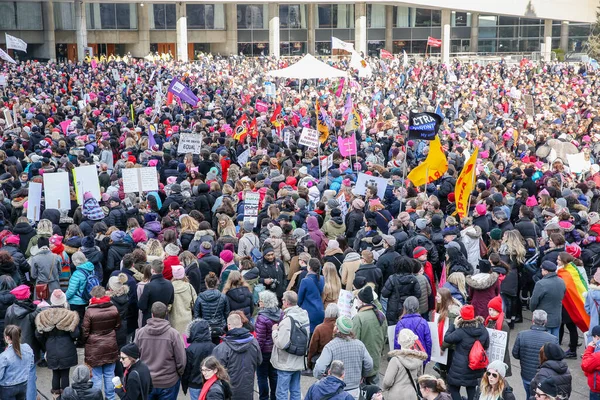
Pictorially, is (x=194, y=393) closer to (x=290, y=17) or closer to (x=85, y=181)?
(x=85, y=181)

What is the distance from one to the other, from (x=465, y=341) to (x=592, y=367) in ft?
4.09

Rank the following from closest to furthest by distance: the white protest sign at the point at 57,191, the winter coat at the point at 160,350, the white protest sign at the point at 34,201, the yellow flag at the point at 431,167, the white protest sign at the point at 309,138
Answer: the winter coat at the point at 160,350, the white protest sign at the point at 34,201, the white protest sign at the point at 57,191, the yellow flag at the point at 431,167, the white protest sign at the point at 309,138

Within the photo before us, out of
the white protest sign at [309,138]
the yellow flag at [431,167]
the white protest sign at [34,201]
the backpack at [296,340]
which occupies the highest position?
the white protest sign at [309,138]

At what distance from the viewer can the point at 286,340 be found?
8359mm

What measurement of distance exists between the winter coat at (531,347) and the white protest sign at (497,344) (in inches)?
7.3

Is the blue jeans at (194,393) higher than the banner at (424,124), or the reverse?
the banner at (424,124)

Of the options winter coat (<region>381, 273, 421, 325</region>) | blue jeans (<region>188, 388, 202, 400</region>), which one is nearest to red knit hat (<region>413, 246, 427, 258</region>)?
winter coat (<region>381, 273, 421, 325</region>)

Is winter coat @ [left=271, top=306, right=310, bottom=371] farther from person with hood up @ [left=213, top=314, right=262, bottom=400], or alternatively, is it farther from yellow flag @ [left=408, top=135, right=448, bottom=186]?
yellow flag @ [left=408, top=135, right=448, bottom=186]

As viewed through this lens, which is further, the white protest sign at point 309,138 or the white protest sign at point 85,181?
the white protest sign at point 309,138

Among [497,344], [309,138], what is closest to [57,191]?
[309,138]

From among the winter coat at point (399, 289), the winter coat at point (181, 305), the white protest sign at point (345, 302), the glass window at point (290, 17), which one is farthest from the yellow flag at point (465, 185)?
the glass window at point (290, 17)

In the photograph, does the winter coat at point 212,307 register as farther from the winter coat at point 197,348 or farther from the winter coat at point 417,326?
the winter coat at point 417,326

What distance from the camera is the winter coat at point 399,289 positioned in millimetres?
9758

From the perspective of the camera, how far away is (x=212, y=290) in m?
8.90
